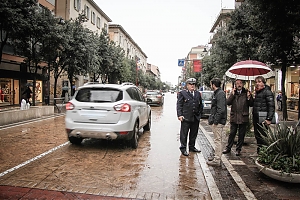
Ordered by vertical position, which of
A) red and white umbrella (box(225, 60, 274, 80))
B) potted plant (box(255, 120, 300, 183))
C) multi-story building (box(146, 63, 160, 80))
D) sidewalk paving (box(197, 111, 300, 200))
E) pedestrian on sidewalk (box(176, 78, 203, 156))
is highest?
multi-story building (box(146, 63, 160, 80))

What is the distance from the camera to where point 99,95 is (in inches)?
266

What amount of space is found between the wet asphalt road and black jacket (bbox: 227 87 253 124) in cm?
138

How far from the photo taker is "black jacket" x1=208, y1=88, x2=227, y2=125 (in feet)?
18.7

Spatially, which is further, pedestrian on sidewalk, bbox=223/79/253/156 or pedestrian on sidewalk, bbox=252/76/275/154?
pedestrian on sidewalk, bbox=223/79/253/156

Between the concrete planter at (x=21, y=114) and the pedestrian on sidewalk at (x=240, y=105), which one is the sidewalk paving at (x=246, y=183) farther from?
the concrete planter at (x=21, y=114)

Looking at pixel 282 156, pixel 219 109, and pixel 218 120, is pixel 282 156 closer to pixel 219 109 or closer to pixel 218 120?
pixel 218 120

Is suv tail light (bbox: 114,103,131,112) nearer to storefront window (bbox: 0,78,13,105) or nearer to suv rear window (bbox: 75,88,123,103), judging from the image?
suv rear window (bbox: 75,88,123,103)

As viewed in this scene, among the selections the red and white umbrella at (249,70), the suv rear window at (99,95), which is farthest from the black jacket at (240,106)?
the suv rear window at (99,95)

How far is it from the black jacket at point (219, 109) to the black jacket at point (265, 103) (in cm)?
85

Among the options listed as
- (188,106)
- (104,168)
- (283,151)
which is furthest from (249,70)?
(104,168)

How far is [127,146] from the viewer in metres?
7.44

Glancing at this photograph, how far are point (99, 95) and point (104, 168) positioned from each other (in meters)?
2.08

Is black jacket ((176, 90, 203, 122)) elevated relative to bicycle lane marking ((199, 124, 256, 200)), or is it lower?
elevated

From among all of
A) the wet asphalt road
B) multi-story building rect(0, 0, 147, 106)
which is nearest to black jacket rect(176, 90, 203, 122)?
the wet asphalt road
